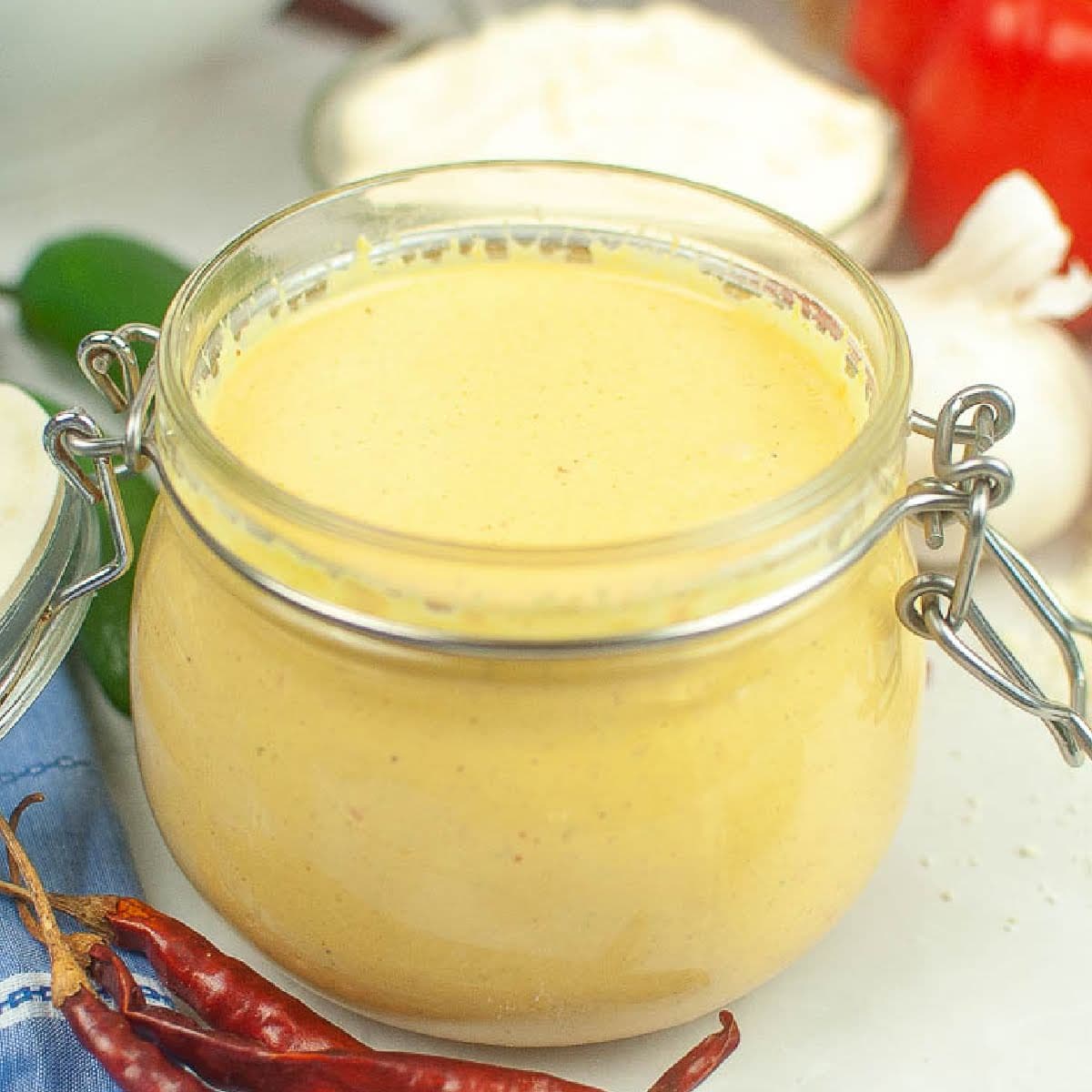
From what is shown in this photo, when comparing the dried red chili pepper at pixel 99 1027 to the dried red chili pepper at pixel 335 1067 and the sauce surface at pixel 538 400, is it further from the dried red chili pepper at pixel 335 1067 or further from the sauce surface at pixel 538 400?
the sauce surface at pixel 538 400

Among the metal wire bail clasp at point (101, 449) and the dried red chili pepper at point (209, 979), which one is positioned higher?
the metal wire bail clasp at point (101, 449)

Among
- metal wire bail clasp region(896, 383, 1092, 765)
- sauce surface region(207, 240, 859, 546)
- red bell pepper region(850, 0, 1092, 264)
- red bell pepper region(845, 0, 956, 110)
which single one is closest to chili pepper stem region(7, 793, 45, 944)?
sauce surface region(207, 240, 859, 546)

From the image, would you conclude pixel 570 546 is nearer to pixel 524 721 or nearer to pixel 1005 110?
pixel 524 721

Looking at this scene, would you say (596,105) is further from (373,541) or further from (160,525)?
(373,541)

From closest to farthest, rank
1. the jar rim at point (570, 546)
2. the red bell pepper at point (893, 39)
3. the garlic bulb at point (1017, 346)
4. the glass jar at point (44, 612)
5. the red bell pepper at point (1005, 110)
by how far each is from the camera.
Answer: the jar rim at point (570, 546) → the glass jar at point (44, 612) → the garlic bulb at point (1017, 346) → the red bell pepper at point (1005, 110) → the red bell pepper at point (893, 39)

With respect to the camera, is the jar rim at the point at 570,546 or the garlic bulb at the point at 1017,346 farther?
Result: the garlic bulb at the point at 1017,346

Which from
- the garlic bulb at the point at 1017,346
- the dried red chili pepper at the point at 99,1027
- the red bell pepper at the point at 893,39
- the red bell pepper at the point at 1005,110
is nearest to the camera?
the dried red chili pepper at the point at 99,1027

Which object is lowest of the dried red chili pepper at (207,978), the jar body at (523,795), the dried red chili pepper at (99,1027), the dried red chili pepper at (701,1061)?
the dried red chili pepper at (207,978)

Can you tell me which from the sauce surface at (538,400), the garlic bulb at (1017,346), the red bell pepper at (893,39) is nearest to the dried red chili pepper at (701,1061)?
the sauce surface at (538,400)
